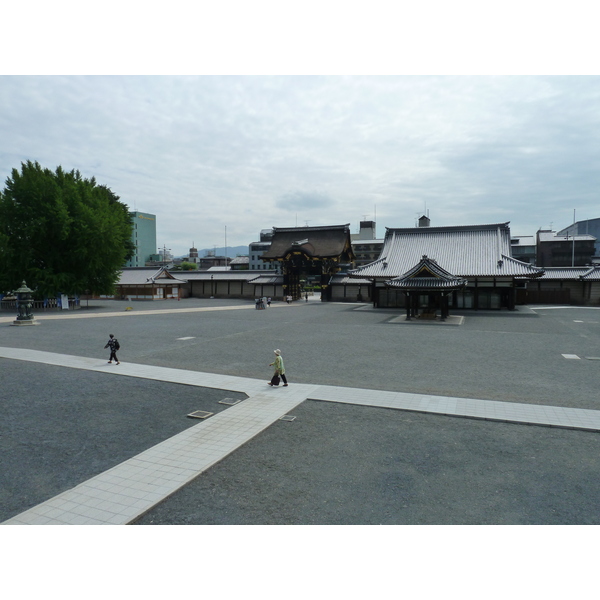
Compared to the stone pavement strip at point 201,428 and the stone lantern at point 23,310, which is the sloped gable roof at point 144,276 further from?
the stone pavement strip at point 201,428

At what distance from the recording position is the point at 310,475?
23.7ft

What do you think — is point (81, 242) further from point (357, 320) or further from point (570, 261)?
point (570, 261)

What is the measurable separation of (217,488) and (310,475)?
66.0 inches

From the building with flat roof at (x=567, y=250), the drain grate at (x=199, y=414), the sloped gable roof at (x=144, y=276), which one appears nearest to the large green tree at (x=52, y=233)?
the sloped gable roof at (x=144, y=276)

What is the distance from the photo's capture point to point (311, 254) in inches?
2148

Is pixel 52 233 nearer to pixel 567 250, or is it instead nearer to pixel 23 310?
pixel 23 310

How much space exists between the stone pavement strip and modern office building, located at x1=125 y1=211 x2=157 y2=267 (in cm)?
11568

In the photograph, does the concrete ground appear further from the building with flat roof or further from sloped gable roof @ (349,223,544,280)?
the building with flat roof

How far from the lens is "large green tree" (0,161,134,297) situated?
128 ft

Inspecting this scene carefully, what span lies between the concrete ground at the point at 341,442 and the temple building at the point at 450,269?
51.0ft

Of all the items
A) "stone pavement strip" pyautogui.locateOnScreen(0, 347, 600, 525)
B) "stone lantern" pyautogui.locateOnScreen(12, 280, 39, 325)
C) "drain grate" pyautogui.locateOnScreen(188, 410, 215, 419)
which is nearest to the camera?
"stone pavement strip" pyautogui.locateOnScreen(0, 347, 600, 525)

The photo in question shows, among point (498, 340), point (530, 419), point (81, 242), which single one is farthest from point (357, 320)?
point (81, 242)

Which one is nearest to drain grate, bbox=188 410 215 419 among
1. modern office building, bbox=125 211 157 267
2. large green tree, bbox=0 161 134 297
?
large green tree, bbox=0 161 134 297

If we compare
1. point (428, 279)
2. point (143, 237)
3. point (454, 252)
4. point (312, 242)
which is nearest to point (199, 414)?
point (428, 279)
